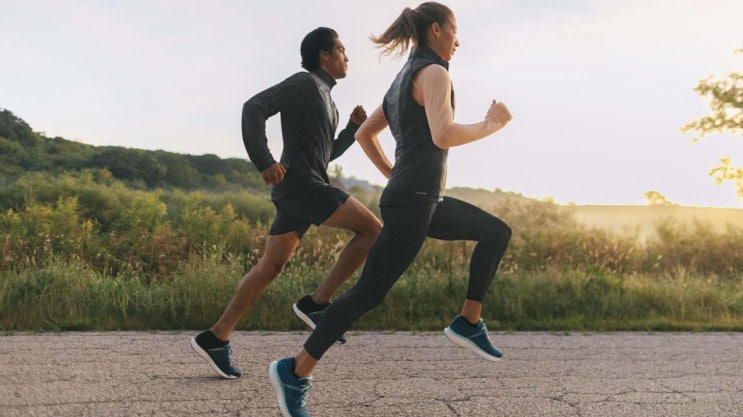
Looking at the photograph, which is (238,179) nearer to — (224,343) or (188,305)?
(188,305)

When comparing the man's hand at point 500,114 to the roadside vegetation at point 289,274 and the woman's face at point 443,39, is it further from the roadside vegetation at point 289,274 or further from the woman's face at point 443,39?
the roadside vegetation at point 289,274

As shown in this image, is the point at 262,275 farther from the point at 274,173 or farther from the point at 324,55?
the point at 324,55

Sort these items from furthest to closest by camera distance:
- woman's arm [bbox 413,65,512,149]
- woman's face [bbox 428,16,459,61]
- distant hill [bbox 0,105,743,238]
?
distant hill [bbox 0,105,743,238]
woman's face [bbox 428,16,459,61]
woman's arm [bbox 413,65,512,149]

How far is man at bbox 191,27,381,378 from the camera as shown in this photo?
4211mm

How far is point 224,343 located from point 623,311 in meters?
5.27

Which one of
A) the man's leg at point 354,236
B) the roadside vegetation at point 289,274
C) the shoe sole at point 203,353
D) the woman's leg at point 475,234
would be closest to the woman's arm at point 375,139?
the man's leg at point 354,236

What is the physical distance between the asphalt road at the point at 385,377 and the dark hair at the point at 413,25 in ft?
6.27

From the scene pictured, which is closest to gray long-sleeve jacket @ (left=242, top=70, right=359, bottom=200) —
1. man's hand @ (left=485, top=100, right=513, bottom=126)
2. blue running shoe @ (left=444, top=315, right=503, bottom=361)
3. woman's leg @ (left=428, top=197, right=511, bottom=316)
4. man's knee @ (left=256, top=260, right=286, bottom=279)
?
man's knee @ (left=256, top=260, right=286, bottom=279)

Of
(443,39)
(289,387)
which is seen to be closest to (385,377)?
(289,387)

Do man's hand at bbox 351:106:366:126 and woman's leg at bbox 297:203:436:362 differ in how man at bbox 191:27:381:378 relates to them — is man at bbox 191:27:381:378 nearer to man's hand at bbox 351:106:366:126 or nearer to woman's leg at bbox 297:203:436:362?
man's hand at bbox 351:106:366:126

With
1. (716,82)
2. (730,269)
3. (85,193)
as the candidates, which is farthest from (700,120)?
(85,193)

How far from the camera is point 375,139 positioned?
406cm

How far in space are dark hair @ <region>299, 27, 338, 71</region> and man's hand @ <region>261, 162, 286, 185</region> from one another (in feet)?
2.72

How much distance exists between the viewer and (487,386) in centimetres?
480
